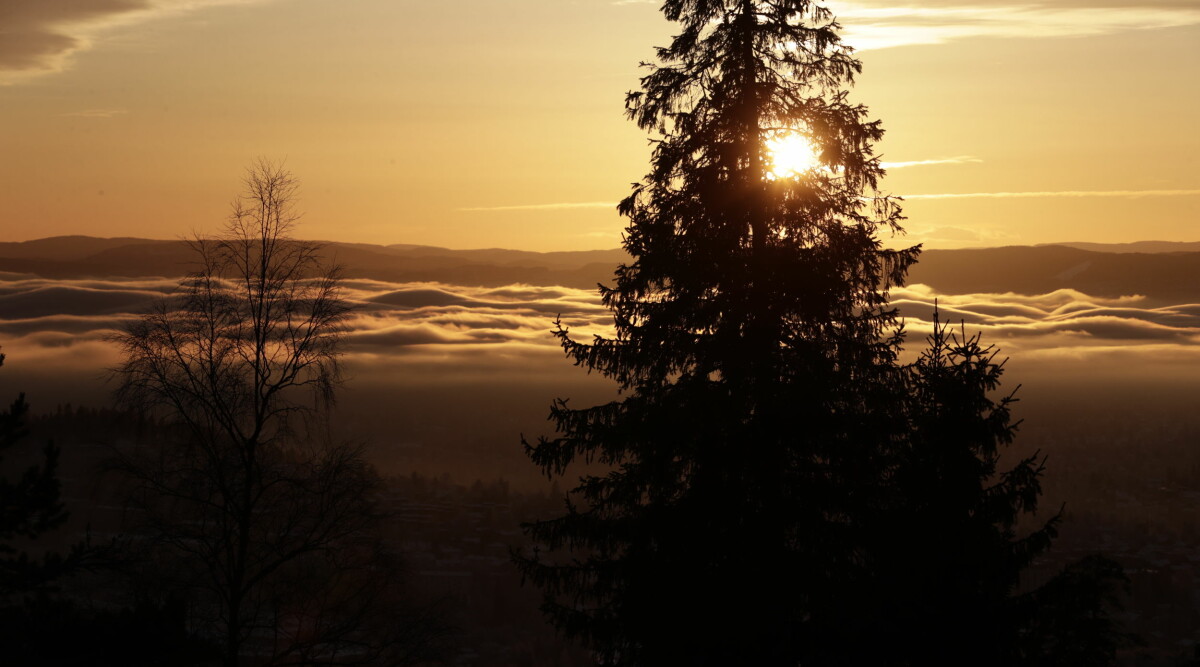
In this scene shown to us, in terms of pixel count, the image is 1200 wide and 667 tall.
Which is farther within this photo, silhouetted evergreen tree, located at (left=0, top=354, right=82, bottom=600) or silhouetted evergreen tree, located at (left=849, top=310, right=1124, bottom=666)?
silhouetted evergreen tree, located at (left=849, top=310, right=1124, bottom=666)

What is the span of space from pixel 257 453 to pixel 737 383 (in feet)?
35.0

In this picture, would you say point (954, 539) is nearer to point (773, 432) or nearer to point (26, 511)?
point (773, 432)

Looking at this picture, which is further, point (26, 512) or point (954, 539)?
point (954, 539)

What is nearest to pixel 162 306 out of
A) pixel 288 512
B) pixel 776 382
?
pixel 288 512

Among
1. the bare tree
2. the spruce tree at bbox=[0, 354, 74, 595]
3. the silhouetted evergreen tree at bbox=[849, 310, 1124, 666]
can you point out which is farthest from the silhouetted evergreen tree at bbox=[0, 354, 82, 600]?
the silhouetted evergreen tree at bbox=[849, 310, 1124, 666]

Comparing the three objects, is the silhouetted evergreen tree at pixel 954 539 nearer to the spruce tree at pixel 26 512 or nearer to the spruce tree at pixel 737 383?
the spruce tree at pixel 737 383

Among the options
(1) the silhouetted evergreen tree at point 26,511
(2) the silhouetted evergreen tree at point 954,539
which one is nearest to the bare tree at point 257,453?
(1) the silhouetted evergreen tree at point 26,511

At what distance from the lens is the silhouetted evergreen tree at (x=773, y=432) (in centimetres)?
1761

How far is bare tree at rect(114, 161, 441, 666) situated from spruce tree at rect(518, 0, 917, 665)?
4.98 meters

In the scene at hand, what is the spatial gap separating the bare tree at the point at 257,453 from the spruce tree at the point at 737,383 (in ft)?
16.4

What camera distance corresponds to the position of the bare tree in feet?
71.6

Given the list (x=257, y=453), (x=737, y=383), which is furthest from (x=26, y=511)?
(x=737, y=383)

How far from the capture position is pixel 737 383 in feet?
59.8

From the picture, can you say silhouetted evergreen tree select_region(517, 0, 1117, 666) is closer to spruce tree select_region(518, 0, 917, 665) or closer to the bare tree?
spruce tree select_region(518, 0, 917, 665)
